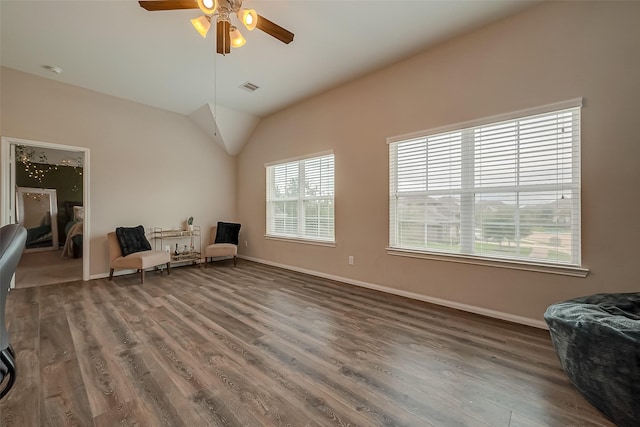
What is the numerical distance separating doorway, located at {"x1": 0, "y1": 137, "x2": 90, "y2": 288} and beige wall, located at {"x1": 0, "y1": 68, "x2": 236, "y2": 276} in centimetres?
68

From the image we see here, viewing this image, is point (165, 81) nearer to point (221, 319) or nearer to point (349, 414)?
point (221, 319)

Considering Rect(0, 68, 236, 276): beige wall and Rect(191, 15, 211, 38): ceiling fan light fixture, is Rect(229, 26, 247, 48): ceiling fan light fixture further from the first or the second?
Rect(0, 68, 236, 276): beige wall

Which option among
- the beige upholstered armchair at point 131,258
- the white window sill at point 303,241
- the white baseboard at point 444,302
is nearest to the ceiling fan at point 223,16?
the white window sill at point 303,241

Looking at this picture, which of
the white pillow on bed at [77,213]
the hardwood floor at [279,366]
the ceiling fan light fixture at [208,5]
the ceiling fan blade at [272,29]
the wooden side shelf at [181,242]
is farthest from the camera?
the white pillow on bed at [77,213]

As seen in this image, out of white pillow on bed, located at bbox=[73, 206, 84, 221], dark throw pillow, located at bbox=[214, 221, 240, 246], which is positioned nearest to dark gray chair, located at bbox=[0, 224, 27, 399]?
dark throw pillow, located at bbox=[214, 221, 240, 246]

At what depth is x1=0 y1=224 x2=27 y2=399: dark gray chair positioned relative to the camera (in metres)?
1.03

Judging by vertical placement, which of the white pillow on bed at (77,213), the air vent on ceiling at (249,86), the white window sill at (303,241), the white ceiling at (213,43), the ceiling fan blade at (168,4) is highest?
the air vent on ceiling at (249,86)

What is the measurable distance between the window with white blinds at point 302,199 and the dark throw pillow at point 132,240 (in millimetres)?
2155

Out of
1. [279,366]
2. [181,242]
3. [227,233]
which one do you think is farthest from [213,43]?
[181,242]

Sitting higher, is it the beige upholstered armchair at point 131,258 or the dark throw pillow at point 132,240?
the dark throw pillow at point 132,240

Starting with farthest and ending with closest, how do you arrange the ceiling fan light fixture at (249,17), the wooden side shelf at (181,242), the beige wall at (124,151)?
the wooden side shelf at (181,242)
the beige wall at (124,151)
the ceiling fan light fixture at (249,17)

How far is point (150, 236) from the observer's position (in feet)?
16.0

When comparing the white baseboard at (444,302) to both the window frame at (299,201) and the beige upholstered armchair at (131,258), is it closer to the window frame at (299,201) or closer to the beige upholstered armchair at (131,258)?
the window frame at (299,201)

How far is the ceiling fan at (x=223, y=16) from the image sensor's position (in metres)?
2.02
